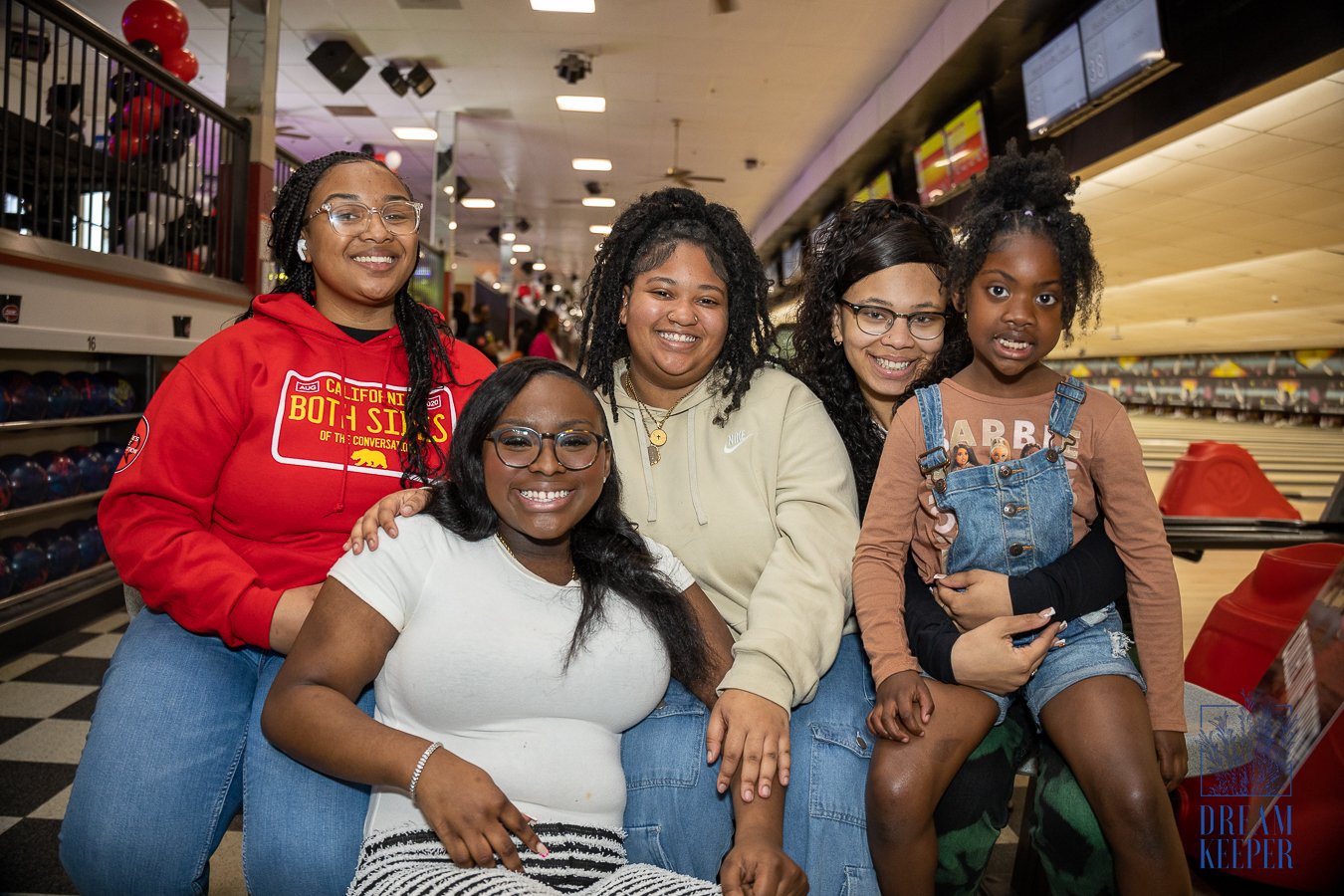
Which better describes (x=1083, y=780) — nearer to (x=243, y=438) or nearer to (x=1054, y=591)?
(x=1054, y=591)

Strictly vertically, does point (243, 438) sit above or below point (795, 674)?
above

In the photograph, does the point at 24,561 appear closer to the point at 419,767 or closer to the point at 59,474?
the point at 59,474

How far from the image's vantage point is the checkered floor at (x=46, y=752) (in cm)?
210

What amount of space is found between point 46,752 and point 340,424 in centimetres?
188

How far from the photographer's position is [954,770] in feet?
4.93

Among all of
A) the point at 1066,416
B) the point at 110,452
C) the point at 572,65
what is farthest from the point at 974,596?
the point at 572,65

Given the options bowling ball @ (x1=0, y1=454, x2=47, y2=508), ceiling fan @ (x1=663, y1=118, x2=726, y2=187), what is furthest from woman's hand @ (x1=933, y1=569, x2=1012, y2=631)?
ceiling fan @ (x1=663, y1=118, x2=726, y2=187)

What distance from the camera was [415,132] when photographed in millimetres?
10992

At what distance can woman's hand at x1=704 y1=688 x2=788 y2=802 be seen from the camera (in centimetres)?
140

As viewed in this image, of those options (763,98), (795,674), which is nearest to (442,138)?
(763,98)

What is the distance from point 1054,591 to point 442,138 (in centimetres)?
1004

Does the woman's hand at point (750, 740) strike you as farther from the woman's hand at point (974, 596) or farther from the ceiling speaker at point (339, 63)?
the ceiling speaker at point (339, 63)

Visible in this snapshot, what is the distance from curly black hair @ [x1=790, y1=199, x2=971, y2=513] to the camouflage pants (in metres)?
0.62

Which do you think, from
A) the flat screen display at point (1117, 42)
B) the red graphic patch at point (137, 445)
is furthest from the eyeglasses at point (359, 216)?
the flat screen display at point (1117, 42)
